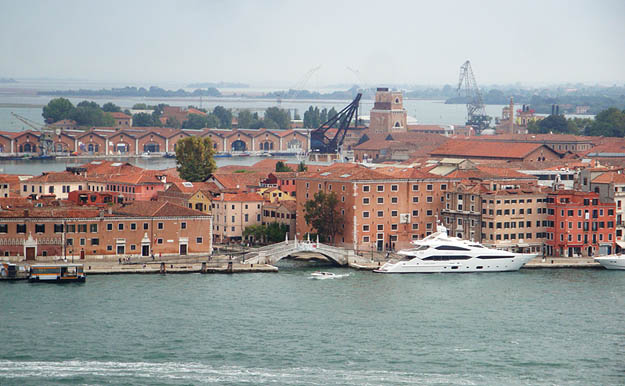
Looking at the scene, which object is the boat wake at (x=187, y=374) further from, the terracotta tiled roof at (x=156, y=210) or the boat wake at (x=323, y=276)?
the terracotta tiled roof at (x=156, y=210)

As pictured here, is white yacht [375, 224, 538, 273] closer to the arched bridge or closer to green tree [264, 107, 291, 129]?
the arched bridge

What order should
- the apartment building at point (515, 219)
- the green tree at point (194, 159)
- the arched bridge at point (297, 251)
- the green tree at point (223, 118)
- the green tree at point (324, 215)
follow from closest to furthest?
the arched bridge at point (297, 251), the apartment building at point (515, 219), the green tree at point (324, 215), the green tree at point (194, 159), the green tree at point (223, 118)

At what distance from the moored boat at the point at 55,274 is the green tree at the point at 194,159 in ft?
54.1

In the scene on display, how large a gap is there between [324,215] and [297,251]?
2048mm

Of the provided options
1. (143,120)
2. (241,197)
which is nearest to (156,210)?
(241,197)

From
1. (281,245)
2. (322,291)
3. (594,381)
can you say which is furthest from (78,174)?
(594,381)

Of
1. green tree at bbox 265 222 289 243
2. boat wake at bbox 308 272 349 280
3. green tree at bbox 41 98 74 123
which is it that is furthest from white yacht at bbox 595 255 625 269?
green tree at bbox 41 98 74 123

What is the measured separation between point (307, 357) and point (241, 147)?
64723 millimetres

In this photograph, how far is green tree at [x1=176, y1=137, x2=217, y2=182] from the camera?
147 feet

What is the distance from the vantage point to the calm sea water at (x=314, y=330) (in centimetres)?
2081

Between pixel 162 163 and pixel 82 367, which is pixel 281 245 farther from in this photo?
pixel 162 163

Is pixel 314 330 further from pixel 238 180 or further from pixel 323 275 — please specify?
pixel 238 180

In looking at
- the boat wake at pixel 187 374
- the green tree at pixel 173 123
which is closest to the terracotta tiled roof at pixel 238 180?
the boat wake at pixel 187 374

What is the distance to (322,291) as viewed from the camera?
2784 centimetres
